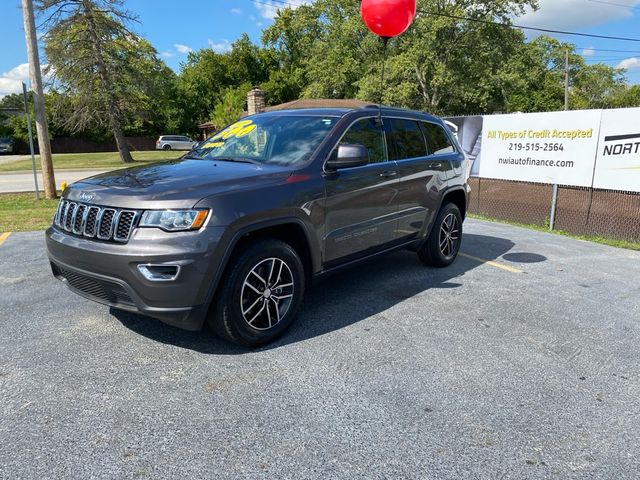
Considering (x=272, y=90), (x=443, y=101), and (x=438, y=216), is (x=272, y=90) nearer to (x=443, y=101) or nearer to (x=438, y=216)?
(x=443, y=101)

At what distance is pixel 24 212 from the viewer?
33.0ft

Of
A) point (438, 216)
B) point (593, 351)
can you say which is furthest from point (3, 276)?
point (593, 351)

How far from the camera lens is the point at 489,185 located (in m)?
10.6

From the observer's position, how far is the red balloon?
24.7 feet

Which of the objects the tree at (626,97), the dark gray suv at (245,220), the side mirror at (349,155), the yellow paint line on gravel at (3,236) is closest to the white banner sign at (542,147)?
the dark gray suv at (245,220)

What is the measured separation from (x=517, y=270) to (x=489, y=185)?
204 inches

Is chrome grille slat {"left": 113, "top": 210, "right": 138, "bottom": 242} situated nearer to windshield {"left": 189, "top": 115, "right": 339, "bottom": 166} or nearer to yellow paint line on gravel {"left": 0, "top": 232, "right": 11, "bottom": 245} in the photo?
windshield {"left": 189, "top": 115, "right": 339, "bottom": 166}

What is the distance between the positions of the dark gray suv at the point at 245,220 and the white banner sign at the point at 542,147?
495cm

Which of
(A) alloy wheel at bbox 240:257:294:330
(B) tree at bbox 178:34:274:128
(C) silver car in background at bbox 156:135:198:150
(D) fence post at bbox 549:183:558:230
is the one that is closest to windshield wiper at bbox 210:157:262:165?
(A) alloy wheel at bbox 240:257:294:330

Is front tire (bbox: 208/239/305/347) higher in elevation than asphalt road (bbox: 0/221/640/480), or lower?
higher

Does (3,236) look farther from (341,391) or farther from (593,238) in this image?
(593,238)

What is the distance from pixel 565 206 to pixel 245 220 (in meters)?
7.61

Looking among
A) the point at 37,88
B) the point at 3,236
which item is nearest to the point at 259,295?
the point at 3,236

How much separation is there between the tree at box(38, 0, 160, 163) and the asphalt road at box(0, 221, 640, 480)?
89.8ft
